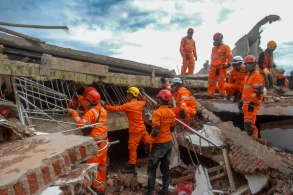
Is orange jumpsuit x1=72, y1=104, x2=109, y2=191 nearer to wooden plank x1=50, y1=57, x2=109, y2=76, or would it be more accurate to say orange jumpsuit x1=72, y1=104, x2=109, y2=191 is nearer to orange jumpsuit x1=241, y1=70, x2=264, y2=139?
wooden plank x1=50, y1=57, x2=109, y2=76

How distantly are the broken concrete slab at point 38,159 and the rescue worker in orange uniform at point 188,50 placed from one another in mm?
8446

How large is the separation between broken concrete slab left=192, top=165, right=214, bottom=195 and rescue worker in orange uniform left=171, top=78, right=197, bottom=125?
1249 millimetres

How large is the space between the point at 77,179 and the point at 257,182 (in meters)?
3.76

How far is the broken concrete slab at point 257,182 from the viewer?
460 cm

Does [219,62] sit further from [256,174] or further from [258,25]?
[258,25]

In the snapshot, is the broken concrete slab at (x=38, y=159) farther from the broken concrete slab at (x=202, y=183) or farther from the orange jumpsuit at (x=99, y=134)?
the broken concrete slab at (x=202, y=183)

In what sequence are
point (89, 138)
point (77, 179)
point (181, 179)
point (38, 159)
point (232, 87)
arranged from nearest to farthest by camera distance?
point (38, 159)
point (77, 179)
point (89, 138)
point (181, 179)
point (232, 87)

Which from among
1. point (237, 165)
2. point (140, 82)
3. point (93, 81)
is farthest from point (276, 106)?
point (93, 81)

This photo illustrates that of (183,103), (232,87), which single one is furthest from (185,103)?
(232,87)

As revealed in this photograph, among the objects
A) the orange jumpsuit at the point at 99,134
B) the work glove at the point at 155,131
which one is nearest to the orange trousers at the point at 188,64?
the work glove at the point at 155,131

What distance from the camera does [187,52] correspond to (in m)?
10.4

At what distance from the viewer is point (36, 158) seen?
1981mm

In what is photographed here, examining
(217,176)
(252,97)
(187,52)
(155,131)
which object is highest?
(187,52)

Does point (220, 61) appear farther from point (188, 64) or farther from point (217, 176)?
point (217, 176)
